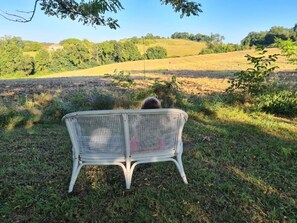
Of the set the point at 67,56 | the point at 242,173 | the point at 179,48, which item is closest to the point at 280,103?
the point at 242,173

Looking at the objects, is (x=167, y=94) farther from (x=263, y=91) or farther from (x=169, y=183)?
(x=169, y=183)

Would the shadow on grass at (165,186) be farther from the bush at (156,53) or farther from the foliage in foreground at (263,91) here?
the bush at (156,53)

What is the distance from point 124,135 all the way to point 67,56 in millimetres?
68124

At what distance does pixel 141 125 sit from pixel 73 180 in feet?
3.29

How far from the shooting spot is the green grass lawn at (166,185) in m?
2.92

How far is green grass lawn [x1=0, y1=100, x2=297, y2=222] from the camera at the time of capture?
9.57 feet

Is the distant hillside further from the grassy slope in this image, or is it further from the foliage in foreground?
the foliage in foreground

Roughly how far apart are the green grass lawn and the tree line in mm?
52352

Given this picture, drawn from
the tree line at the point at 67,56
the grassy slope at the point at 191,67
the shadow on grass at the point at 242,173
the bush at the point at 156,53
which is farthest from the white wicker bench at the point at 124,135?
the bush at the point at 156,53

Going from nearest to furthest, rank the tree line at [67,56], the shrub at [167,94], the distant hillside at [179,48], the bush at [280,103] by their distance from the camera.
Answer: the bush at [280,103] < the shrub at [167,94] < the tree line at [67,56] < the distant hillside at [179,48]

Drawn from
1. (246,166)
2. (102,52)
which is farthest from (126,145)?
(102,52)

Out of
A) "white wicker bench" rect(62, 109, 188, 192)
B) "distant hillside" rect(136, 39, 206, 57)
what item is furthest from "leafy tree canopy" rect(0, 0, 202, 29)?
"distant hillside" rect(136, 39, 206, 57)

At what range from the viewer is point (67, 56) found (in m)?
67.6

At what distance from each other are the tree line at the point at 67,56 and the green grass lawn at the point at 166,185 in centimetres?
5235
